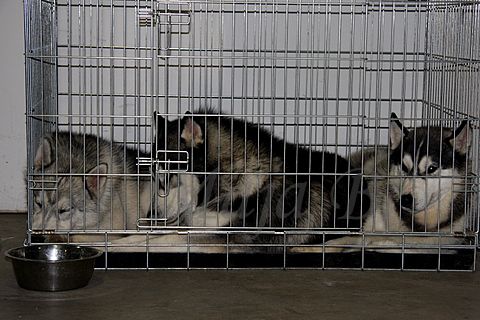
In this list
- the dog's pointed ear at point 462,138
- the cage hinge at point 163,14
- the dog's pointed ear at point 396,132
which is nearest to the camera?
the cage hinge at point 163,14

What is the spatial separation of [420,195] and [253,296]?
1166 millimetres

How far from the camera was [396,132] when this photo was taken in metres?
4.77

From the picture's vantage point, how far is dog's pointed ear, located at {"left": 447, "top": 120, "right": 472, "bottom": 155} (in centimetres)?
461

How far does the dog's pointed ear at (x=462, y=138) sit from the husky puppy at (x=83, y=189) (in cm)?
163

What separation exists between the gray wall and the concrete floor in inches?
63.5

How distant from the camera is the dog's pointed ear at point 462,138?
461cm

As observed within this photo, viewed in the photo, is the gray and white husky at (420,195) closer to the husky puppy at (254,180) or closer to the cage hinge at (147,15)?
the husky puppy at (254,180)

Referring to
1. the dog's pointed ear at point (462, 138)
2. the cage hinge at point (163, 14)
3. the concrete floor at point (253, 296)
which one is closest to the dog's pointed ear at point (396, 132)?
the dog's pointed ear at point (462, 138)

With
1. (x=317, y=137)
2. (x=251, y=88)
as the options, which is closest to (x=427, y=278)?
(x=317, y=137)

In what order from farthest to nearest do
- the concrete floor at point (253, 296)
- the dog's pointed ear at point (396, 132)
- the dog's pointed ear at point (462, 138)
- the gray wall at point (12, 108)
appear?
the gray wall at point (12, 108) < the dog's pointed ear at point (396, 132) < the dog's pointed ear at point (462, 138) < the concrete floor at point (253, 296)

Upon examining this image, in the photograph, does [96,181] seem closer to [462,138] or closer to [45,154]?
[45,154]

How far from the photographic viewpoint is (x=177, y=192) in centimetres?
465

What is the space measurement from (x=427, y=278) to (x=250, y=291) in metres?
0.97

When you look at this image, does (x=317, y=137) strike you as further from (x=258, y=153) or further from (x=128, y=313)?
(x=128, y=313)
